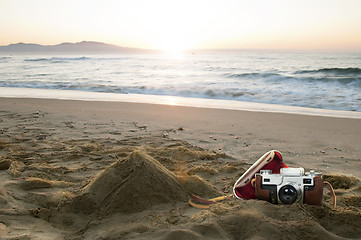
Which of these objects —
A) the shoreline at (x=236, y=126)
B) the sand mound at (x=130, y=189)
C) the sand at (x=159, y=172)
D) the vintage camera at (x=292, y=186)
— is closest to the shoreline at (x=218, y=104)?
the shoreline at (x=236, y=126)

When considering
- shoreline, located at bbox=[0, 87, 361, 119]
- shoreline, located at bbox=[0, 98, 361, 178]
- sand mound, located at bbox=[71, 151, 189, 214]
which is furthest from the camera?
shoreline, located at bbox=[0, 87, 361, 119]

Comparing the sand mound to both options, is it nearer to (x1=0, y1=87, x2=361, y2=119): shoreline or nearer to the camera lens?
the camera lens

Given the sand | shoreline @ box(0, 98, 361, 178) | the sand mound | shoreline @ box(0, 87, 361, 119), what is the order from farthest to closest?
shoreline @ box(0, 87, 361, 119) < shoreline @ box(0, 98, 361, 178) < the sand mound < the sand

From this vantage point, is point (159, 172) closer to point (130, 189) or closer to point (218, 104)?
point (130, 189)

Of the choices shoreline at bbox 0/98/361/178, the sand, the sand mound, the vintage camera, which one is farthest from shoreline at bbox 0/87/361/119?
the sand mound

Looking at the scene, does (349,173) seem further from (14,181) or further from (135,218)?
(14,181)

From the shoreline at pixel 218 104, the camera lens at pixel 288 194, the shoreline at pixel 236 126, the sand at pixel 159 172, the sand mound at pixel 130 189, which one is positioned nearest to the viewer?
the sand at pixel 159 172

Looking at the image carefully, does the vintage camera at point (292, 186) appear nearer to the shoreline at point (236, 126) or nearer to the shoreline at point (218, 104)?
the shoreline at point (236, 126)
